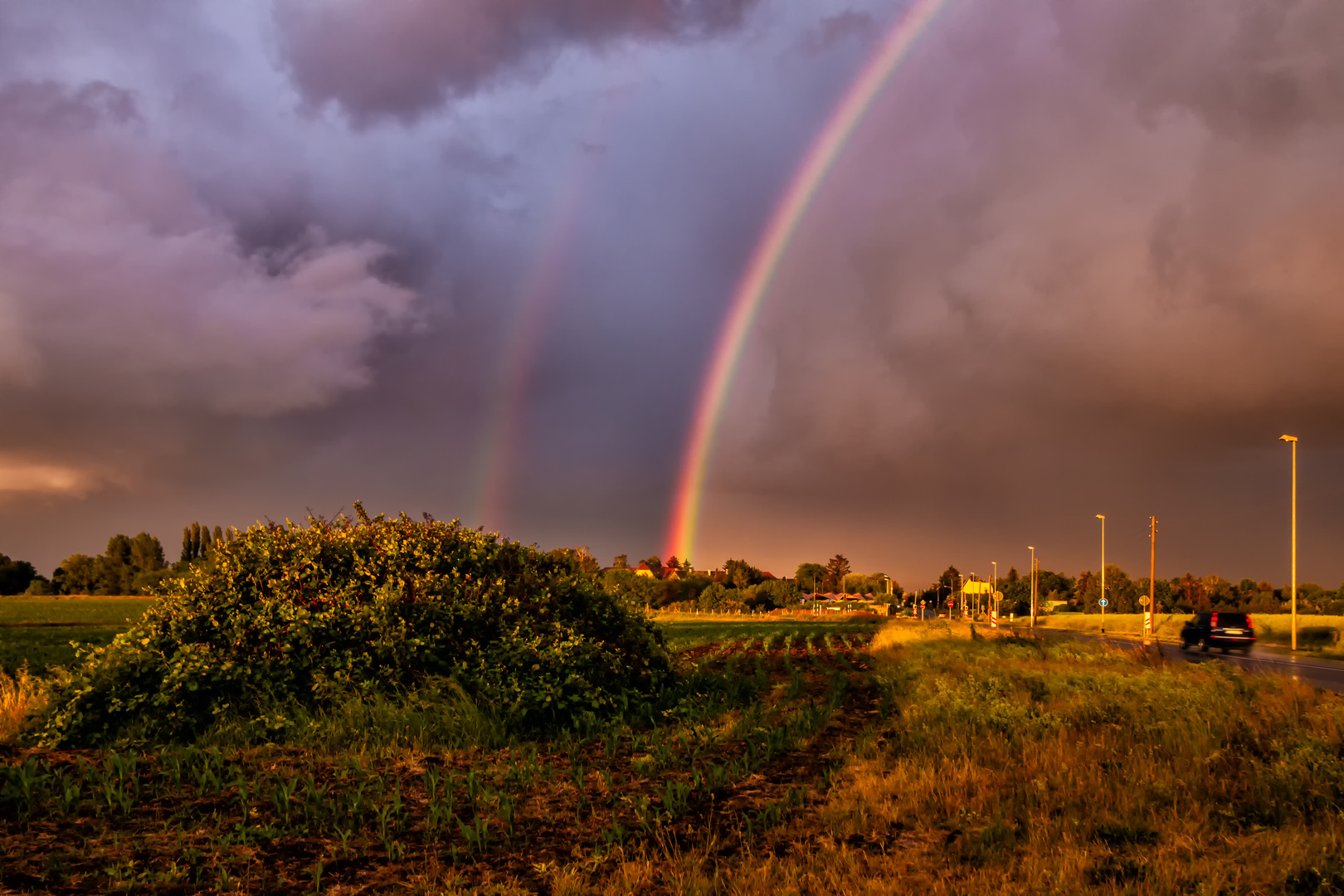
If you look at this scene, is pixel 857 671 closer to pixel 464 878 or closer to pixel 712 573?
pixel 464 878

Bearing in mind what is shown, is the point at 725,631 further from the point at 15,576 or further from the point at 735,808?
the point at 15,576

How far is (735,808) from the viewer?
7.32 meters

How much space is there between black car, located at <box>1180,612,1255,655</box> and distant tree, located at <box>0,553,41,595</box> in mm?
153106

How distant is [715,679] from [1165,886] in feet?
33.8

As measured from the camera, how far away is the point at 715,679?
15.2 meters

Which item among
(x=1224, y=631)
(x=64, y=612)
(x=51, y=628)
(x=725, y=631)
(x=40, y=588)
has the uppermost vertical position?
(x=1224, y=631)

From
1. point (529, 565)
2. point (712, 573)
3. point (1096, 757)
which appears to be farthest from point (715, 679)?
point (712, 573)

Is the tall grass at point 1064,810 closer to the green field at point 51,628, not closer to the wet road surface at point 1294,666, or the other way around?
the green field at point 51,628

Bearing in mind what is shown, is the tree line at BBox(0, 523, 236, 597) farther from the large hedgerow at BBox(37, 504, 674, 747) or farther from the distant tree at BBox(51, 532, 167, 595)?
the large hedgerow at BBox(37, 504, 674, 747)

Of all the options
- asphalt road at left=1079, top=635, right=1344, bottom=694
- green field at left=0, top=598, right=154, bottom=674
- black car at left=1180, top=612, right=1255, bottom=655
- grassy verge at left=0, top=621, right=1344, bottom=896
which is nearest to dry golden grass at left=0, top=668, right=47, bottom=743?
green field at left=0, top=598, right=154, bottom=674

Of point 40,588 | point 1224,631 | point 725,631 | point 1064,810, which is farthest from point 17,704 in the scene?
point 40,588

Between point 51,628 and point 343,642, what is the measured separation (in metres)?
53.1

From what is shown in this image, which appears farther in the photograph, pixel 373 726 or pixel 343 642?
pixel 343 642

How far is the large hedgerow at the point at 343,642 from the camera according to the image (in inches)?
401
